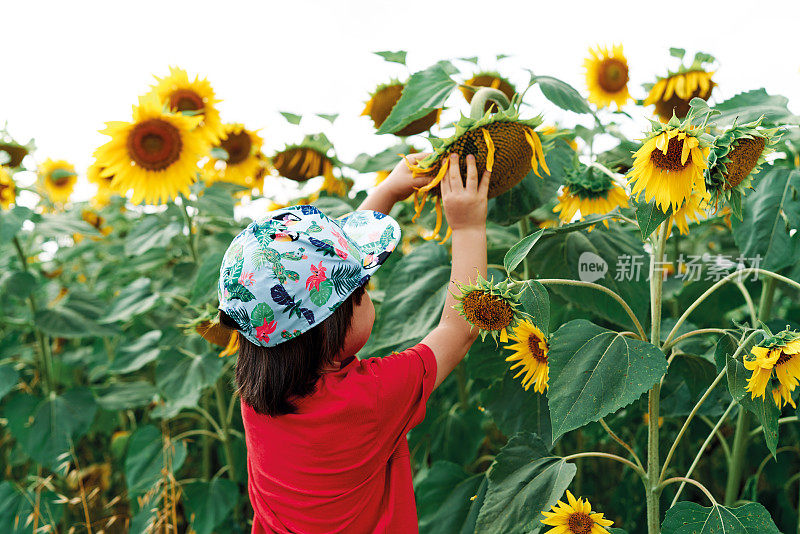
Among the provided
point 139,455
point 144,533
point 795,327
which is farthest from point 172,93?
point 795,327

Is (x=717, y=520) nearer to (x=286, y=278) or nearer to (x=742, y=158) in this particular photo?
(x=742, y=158)

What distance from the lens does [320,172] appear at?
6.96 ft

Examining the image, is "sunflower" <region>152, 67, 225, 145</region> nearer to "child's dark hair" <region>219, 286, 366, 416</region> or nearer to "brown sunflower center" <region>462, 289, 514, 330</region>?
"child's dark hair" <region>219, 286, 366, 416</region>

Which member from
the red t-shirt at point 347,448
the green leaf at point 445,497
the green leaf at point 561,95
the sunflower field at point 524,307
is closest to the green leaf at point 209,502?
the sunflower field at point 524,307

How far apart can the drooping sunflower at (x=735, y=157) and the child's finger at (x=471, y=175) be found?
1.24 ft

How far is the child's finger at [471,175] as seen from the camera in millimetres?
1171

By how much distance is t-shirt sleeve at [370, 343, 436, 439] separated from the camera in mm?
1191

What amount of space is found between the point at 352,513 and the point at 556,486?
376mm

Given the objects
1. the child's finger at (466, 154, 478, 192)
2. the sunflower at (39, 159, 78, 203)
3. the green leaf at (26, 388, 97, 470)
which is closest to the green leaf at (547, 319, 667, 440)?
the child's finger at (466, 154, 478, 192)

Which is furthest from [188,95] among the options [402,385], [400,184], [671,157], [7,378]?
[671,157]

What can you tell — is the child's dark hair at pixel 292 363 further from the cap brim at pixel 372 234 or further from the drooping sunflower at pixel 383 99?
the drooping sunflower at pixel 383 99

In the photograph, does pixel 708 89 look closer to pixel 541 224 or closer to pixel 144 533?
pixel 541 224

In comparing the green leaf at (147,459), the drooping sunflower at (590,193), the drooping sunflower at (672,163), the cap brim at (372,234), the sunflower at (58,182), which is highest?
the drooping sunflower at (672,163)

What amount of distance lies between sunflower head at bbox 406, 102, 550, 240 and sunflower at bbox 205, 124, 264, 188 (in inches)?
56.9
